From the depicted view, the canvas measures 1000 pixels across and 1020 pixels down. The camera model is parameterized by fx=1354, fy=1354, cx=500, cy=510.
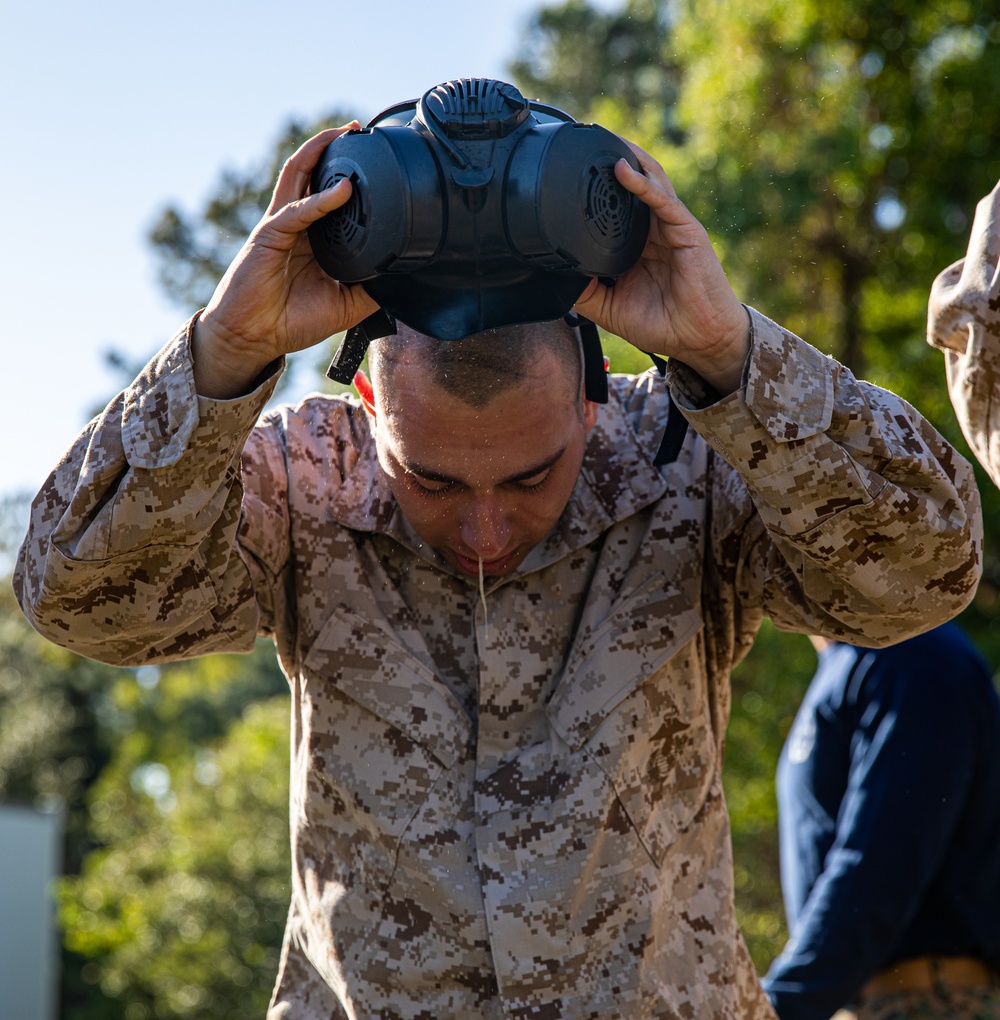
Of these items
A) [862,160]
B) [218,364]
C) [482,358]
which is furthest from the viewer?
[862,160]

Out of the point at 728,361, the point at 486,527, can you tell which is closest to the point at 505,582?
the point at 486,527

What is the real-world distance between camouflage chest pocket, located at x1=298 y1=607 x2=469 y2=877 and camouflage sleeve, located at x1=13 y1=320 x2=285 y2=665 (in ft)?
1.07

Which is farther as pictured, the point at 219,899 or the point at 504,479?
the point at 219,899

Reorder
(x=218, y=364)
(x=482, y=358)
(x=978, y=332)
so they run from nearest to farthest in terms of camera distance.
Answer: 1. (x=978, y=332)
2. (x=218, y=364)
3. (x=482, y=358)

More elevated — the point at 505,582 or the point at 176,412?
the point at 176,412

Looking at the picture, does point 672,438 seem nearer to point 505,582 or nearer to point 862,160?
point 505,582

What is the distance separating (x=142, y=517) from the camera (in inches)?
91.8

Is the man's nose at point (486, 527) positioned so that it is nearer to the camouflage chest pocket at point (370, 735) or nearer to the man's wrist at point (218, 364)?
the camouflage chest pocket at point (370, 735)

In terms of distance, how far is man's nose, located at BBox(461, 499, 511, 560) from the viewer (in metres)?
2.58

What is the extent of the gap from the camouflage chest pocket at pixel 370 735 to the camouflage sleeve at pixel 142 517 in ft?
1.07

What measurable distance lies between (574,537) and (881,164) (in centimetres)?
991

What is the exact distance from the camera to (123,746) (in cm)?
3225

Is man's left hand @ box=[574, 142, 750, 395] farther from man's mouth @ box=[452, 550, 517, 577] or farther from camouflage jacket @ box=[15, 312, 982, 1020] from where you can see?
man's mouth @ box=[452, 550, 517, 577]

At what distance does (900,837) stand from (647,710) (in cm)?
151
